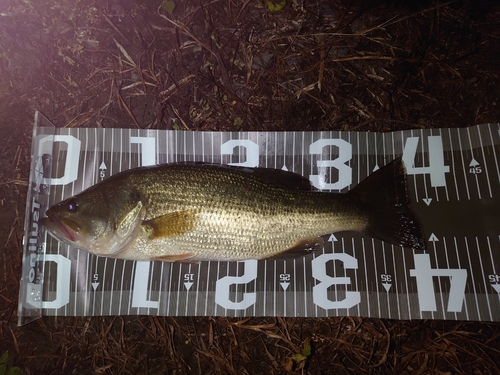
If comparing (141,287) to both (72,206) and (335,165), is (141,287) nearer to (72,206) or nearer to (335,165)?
(72,206)

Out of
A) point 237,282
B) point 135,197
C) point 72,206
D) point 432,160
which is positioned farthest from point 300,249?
point 72,206

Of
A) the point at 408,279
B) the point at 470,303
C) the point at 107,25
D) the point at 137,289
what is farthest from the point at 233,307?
the point at 107,25

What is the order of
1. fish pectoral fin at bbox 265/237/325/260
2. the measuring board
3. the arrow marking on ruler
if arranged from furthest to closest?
the arrow marking on ruler
the measuring board
fish pectoral fin at bbox 265/237/325/260

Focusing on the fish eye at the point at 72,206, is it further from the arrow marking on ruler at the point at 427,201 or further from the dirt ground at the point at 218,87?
the arrow marking on ruler at the point at 427,201

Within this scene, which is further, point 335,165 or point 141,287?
point 335,165

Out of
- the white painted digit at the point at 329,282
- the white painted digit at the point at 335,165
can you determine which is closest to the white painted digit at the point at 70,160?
the white painted digit at the point at 335,165

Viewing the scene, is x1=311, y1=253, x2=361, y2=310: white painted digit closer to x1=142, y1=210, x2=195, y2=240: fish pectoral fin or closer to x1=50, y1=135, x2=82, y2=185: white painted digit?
x1=142, y1=210, x2=195, y2=240: fish pectoral fin

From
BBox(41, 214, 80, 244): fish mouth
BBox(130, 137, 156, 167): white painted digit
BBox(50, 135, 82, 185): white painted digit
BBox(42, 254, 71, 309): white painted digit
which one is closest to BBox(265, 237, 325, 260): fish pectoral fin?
BBox(130, 137, 156, 167): white painted digit

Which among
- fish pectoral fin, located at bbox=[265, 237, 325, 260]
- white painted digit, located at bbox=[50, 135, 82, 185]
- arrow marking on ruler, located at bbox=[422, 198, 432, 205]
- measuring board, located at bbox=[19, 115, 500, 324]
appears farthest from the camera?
white painted digit, located at bbox=[50, 135, 82, 185]
